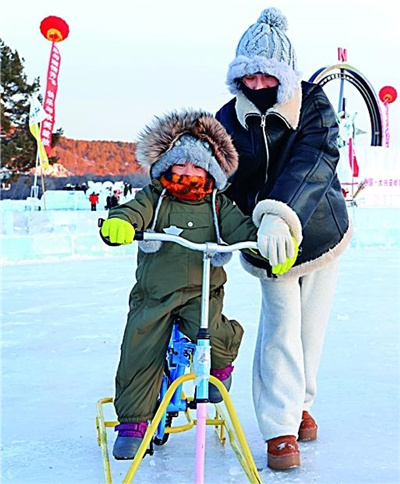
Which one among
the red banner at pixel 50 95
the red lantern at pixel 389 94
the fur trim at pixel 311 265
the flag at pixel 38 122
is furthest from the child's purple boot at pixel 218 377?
the red lantern at pixel 389 94

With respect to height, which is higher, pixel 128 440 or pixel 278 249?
pixel 278 249

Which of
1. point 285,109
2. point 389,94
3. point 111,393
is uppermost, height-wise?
point 389,94

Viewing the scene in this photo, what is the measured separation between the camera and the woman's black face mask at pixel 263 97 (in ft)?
7.91

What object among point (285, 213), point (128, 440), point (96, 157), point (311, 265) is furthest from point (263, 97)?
point (96, 157)

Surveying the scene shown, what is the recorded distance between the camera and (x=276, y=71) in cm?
235

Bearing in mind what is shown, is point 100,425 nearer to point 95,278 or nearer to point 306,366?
point 306,366

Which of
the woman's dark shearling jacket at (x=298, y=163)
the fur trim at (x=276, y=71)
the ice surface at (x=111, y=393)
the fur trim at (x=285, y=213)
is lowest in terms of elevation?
the ice surface at (x=111, y=393)

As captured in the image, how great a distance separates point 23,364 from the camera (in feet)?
13.0

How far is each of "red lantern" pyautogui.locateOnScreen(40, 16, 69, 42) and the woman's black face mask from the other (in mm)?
15241

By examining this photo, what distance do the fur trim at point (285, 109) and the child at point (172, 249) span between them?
0.17 metres

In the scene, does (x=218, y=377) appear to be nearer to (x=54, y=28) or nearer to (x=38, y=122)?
(x=54, y=28)

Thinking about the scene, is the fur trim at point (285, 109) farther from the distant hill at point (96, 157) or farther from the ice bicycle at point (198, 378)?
the distant hill at point (96, 157)

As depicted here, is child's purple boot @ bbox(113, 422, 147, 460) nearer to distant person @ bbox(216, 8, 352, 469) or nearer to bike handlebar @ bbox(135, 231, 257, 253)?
distant person @ bbox(216, 8, 352, 469)

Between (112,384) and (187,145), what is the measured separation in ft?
5.24
